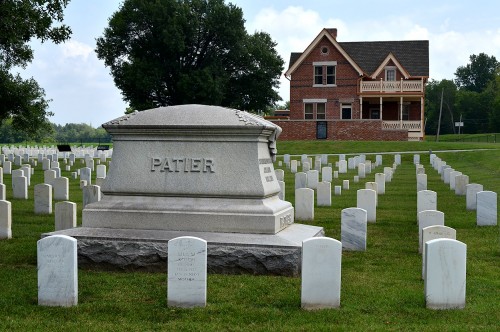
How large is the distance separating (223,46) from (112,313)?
49.1 metres

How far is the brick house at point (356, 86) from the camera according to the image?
51.7 m

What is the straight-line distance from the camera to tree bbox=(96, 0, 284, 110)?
51.6 m

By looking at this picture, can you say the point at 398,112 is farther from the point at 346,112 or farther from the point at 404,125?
the point at 346,112

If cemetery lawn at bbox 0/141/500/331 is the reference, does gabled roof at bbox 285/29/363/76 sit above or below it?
above

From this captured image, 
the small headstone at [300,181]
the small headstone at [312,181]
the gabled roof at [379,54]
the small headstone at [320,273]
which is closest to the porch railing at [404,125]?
the gabled roof at [379,54]

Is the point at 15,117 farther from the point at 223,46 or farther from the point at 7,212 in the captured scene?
the point at 223,46

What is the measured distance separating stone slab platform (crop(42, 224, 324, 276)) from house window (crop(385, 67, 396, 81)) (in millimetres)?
45007

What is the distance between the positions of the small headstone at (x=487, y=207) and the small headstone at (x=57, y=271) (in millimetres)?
9291

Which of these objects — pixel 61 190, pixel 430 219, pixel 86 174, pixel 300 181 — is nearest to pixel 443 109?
pixel 86 174

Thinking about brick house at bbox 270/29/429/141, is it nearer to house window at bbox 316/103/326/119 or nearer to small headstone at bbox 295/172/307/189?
house window at bbox 316/103/326/119

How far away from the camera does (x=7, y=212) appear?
12031mm

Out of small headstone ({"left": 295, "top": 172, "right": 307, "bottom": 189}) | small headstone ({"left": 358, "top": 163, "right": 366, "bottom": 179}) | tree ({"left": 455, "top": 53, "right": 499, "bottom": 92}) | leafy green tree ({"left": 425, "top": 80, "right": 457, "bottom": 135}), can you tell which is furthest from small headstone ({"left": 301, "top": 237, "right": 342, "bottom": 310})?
tree ({"left": 455, "top": 53, "right": 499, "bottom": 92})

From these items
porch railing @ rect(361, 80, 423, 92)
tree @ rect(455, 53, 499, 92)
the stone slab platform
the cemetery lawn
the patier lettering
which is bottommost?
the cemetery lawn

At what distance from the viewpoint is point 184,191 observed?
10109mm
